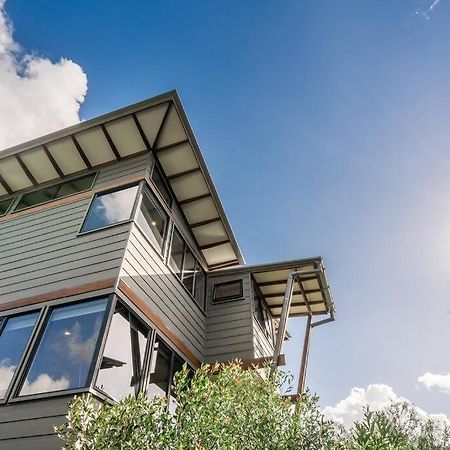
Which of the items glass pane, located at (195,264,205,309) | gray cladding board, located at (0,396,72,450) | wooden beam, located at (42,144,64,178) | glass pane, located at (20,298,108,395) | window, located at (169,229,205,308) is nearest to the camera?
gray cladding board, located at (0,396,72,450)

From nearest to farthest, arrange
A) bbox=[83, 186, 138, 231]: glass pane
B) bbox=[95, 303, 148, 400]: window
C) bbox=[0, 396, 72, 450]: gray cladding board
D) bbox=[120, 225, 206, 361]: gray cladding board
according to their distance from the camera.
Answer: bbox=[0, 396, 72, 450]: gray cladding board < bbox=[95, 303, 148, 400]: window < bbox=[120, 225, 206, 361]: gray cladding board < bbox=[83, 186, 138, 231]: glass pane

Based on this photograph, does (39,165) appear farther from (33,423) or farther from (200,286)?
(33,423)

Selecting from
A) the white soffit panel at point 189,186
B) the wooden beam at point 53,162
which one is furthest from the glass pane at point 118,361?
the wooden beam at point 53,162

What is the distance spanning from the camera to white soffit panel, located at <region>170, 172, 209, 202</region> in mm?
9859

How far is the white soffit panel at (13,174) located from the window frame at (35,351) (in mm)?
4752

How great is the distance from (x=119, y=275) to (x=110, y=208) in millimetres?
2214

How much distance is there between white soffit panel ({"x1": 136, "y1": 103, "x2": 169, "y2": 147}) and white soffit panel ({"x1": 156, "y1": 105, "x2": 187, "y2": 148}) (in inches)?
5.7

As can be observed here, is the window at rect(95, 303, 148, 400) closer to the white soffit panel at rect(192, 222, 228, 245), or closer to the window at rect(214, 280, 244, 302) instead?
the window at rect(214, 280, 244, 302)

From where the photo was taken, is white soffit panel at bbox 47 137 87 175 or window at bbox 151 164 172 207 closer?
white soffit panel at bbox 47 137 87 175

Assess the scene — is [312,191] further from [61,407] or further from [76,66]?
[61,407]

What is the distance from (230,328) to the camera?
1012 centimetres

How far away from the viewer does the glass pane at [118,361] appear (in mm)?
5504

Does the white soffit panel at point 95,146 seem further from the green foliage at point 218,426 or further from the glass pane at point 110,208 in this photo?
the green foliage at point 218,426

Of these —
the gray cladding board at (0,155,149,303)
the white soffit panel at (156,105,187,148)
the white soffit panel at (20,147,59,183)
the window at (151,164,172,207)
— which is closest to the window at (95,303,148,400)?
the gray cladding board at (0,155,149,303)
